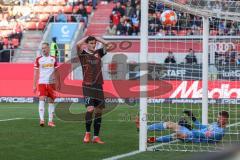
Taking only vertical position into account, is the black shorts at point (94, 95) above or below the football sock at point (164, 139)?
above

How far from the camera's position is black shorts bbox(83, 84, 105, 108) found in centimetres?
1060

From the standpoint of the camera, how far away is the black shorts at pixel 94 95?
10602 mm

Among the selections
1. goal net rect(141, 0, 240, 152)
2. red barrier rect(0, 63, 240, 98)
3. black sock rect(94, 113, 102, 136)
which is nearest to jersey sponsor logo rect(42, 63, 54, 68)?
goal net rect(141, 0, 240, 152)

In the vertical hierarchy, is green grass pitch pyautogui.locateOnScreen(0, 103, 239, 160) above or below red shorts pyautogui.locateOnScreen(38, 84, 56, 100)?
below

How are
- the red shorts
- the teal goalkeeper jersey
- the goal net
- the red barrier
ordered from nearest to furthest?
the teal goalkeeper jersey
the red shorts
the goal net
the red barrier

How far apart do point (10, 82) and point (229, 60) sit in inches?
362

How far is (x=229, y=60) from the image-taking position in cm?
2172

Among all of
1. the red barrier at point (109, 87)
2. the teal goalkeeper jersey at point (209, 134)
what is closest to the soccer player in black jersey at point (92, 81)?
the teal goalkeeper jersey at point (209, 134)

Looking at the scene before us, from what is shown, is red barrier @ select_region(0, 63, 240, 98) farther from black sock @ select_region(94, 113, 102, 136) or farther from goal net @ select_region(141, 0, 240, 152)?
black sock @ select_region(94, 113, 102, 136)

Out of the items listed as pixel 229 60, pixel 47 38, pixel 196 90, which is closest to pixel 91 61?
pixel 229 60

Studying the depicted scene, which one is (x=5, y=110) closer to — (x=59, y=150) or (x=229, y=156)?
(x=59, y=150)

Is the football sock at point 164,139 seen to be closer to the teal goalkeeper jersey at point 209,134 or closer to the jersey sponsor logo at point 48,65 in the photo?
the teal goalkeeper jersey at point 209,134

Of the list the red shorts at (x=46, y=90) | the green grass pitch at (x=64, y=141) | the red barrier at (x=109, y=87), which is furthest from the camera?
the red barrier at (x=109, y=87)

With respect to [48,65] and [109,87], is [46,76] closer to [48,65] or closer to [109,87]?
[48,65]
